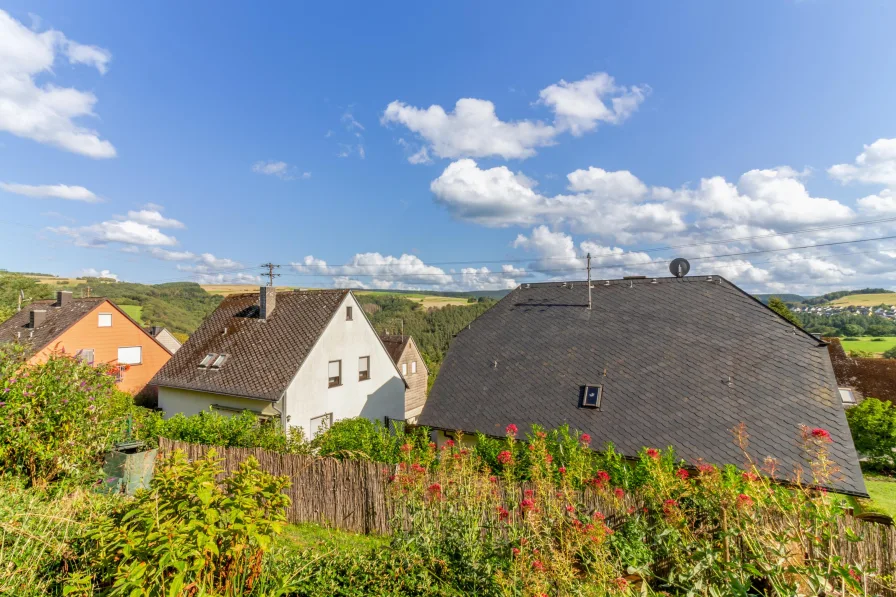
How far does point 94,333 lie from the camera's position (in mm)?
21422

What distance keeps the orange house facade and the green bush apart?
41.9ft

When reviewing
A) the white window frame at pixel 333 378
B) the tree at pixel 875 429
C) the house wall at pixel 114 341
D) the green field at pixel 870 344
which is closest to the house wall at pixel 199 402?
the white window frame at pixel 333 378

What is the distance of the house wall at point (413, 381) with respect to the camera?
98.6 feet

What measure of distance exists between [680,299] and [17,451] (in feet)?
48.6

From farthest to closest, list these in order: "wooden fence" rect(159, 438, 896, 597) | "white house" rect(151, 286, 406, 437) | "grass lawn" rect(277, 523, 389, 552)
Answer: "white house" rect(151, 286, 406, 437) < "wooden fence" rect(159, 438, 896, 597) < "grass lawn" rect(277, 523, 389, 552)

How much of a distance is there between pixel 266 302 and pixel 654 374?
604 inches

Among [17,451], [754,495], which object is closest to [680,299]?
[754,495]

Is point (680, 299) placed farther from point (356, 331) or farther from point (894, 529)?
point (356, 331)

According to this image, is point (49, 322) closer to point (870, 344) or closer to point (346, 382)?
point (346, 382)

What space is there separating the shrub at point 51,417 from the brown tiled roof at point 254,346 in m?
6.88

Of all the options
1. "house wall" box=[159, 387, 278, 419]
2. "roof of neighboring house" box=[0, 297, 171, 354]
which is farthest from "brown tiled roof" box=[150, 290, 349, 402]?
"roof of neighboring house" box=[0, 297, 171, 354]

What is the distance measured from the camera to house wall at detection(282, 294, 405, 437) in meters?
14.8

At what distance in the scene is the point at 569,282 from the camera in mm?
14109

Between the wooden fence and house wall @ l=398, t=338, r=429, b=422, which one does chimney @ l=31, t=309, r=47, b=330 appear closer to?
house wall @ l=398, t=338, r=429, b=422
